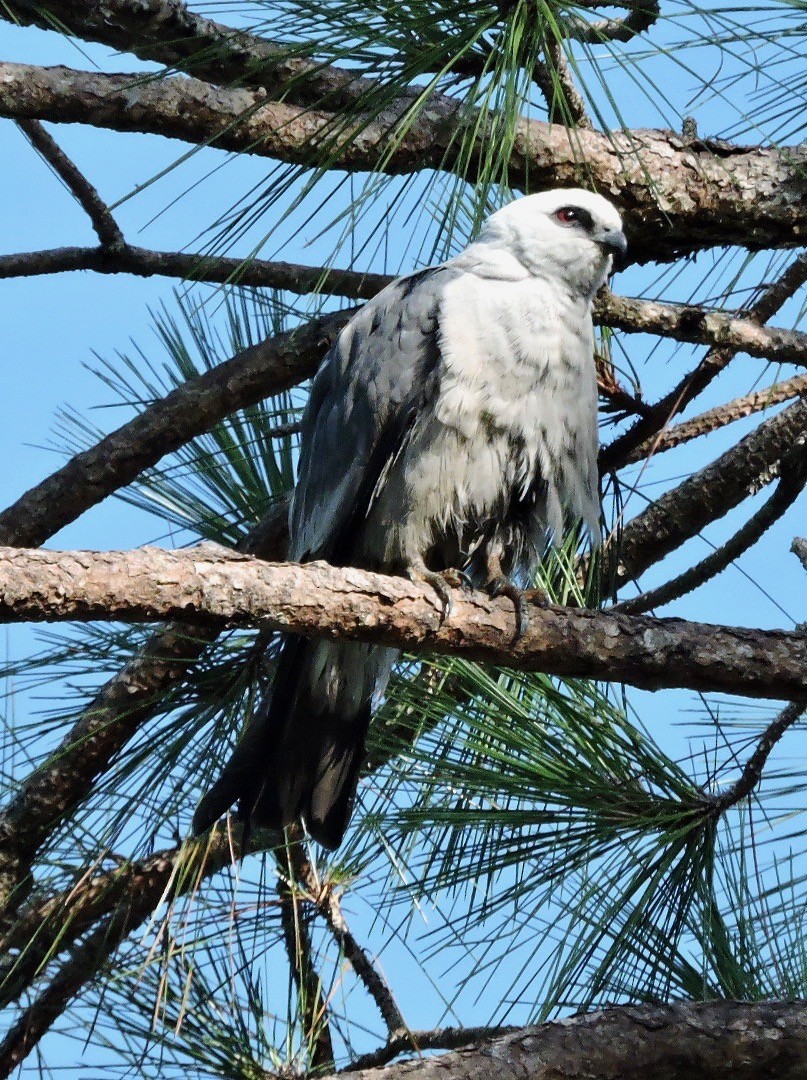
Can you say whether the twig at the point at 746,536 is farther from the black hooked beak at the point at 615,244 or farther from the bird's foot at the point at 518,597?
the black hooked beak at the point at 615,244

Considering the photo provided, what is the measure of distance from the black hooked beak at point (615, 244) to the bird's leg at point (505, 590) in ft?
2.66

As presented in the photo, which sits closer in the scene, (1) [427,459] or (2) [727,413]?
(1) [427,459]

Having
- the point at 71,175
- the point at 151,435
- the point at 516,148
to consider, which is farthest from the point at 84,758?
the point at 516,148

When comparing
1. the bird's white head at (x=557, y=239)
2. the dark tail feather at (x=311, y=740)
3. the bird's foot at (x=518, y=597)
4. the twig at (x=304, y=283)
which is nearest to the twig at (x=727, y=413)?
the twig at (x=304, y=283)

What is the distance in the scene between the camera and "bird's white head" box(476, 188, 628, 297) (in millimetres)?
3311

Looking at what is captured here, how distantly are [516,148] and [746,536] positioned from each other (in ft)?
4.07

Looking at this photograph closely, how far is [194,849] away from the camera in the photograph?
9.96 feet

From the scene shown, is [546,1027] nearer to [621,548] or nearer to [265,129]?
[621,548]

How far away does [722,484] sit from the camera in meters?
3.43

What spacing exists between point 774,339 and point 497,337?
2.14 ft

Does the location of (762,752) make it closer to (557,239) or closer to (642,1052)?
(642,1052)

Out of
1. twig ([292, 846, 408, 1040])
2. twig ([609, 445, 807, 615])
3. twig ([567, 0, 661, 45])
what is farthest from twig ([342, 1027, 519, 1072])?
twig ([567, 0, 661, 45])

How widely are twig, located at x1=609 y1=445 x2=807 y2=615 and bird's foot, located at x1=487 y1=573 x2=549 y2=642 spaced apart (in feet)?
1.26

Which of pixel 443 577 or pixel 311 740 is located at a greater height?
pixel 443 577
